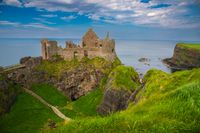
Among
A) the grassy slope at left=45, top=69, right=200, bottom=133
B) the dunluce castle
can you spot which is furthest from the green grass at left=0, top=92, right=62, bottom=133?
the grassy slope at left=45, top=69, right=200, bottom=133

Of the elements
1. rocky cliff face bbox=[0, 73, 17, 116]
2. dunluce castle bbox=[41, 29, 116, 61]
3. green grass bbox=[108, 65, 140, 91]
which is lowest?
rocky cliff face bbox=[0, 73, 17, 116]

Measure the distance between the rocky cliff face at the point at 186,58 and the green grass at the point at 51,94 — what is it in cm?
12286

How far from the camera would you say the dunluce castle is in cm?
7084

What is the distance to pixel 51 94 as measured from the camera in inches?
2591

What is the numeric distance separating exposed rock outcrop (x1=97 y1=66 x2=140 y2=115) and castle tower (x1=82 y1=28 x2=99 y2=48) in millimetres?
27086

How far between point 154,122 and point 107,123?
2.64 m

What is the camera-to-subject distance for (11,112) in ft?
166

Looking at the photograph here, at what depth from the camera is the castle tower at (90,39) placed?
77.9m

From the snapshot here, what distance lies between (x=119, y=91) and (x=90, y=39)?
36.5 metres

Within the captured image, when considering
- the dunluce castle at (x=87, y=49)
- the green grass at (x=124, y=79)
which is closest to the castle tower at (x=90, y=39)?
the dunluce castle at (x=87, y=49)

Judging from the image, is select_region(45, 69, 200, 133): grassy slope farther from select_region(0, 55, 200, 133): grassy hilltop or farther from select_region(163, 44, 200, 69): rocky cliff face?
select_region(163, 44, 200, 69): rocky cliff face

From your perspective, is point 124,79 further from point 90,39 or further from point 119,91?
point 90,39

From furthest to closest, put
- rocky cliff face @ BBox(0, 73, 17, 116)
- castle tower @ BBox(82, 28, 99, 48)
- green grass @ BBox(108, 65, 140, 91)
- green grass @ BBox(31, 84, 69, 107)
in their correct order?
castle tower @ BBox(82, 28, 99, 48)
green grass @ BBox(31, 84, 69, 107)
rocky cliff face @ BBox(0, 73, 17, 116)
green grass @ BBox(108, 65, 140, 91)

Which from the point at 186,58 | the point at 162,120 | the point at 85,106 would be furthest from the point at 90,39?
the point at 186,58
